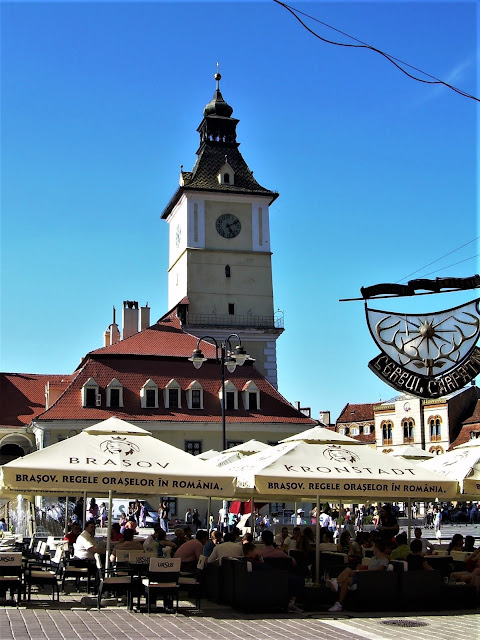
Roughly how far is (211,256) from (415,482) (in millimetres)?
50970

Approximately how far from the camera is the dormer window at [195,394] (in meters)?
48.6

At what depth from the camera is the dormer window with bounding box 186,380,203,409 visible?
159 feet

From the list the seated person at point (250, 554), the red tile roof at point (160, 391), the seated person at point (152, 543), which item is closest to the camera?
the seated person at point (250, 554)

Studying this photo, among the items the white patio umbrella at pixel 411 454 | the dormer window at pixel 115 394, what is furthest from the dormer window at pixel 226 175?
the white patio umbrella at pixel 411 454

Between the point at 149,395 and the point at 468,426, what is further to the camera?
the point at 468,426

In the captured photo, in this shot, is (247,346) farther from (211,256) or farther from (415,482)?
(415,482)

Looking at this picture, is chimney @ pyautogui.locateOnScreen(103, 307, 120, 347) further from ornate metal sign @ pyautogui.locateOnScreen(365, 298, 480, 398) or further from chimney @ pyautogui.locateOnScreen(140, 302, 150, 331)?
ornate metal sign @ pyautogui.locateOnScreen(365, 298, 480, 398)

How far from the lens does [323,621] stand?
13.5 meters

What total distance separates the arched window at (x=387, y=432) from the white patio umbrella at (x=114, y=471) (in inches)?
3142

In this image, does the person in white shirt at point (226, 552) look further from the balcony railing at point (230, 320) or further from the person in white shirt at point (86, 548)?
the balcony railing at point (230, 320)

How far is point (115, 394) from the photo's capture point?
156 feet

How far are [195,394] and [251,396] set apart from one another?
3.05 m

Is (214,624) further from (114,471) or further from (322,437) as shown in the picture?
(322,437)

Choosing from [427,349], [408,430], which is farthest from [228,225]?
[427,349]
